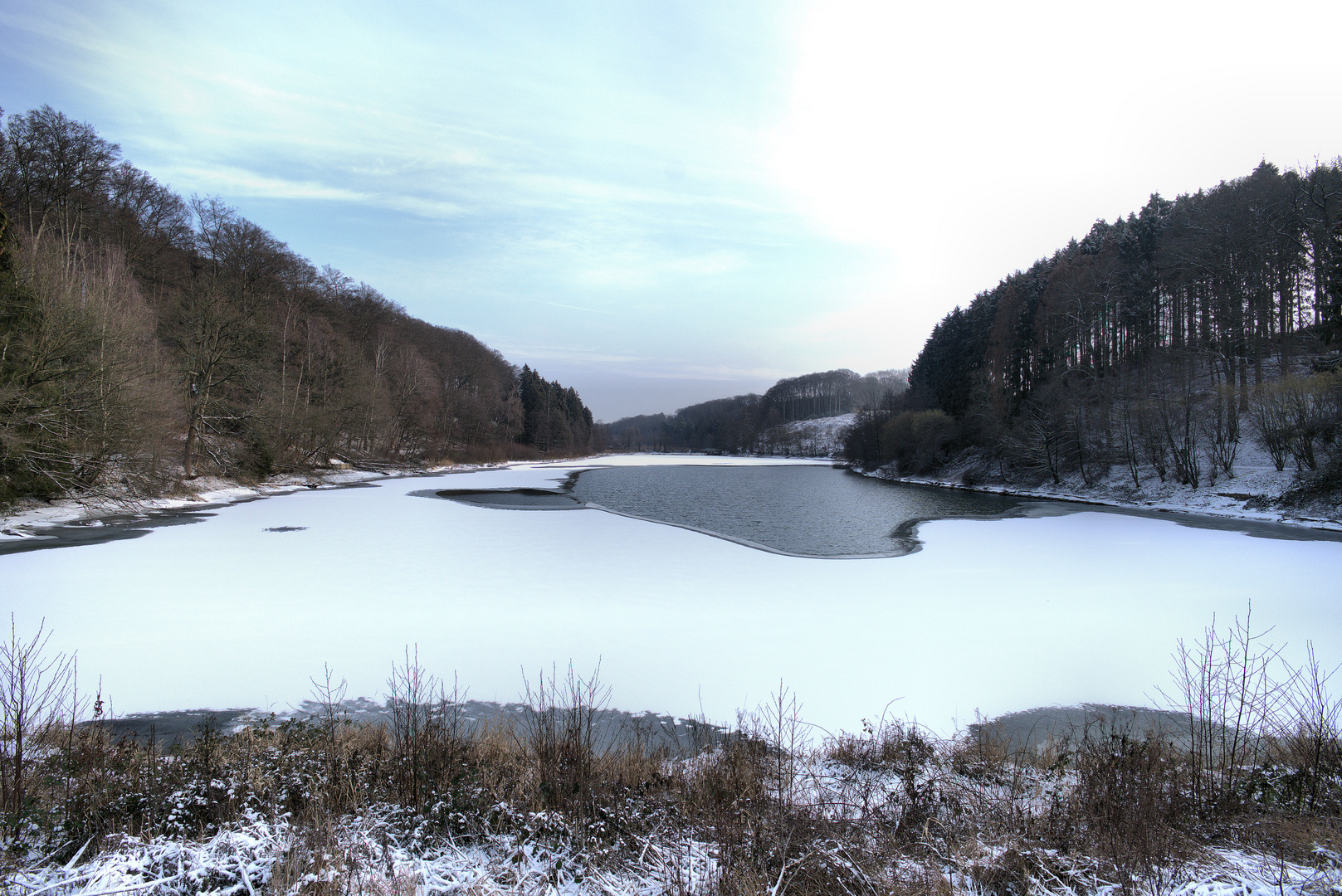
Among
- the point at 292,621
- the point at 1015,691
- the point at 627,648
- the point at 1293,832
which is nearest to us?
the point at 1293,832

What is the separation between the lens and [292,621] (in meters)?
8.22

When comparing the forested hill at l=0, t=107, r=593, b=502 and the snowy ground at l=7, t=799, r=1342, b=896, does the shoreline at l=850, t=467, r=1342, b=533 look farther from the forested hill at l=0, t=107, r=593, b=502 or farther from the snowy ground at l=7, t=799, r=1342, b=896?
the forested hill at l=0, t=107, r=593, b=502

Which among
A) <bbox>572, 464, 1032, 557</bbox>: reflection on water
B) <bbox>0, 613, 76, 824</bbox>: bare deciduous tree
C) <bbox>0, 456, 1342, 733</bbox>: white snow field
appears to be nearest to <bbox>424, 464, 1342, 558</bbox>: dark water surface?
<bbox>572, 464, 1032, 557</bbox>: reflection on water

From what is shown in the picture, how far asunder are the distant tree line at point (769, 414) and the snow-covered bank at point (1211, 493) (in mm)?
87992

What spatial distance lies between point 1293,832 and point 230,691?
914 centimetres

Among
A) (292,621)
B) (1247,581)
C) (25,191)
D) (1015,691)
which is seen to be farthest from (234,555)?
(25,191)

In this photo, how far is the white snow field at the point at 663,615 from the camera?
655 centimetres

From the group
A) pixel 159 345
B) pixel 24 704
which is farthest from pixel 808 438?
pixel 24 704

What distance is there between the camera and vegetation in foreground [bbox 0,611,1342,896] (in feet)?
10.2

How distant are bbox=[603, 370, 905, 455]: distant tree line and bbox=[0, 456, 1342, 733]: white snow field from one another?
10866cm

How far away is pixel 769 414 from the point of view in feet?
452

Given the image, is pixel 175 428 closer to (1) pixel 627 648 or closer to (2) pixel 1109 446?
(1) pixel 627 648

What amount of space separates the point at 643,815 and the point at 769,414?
136318 millimetres

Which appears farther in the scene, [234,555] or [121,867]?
[234,555]
